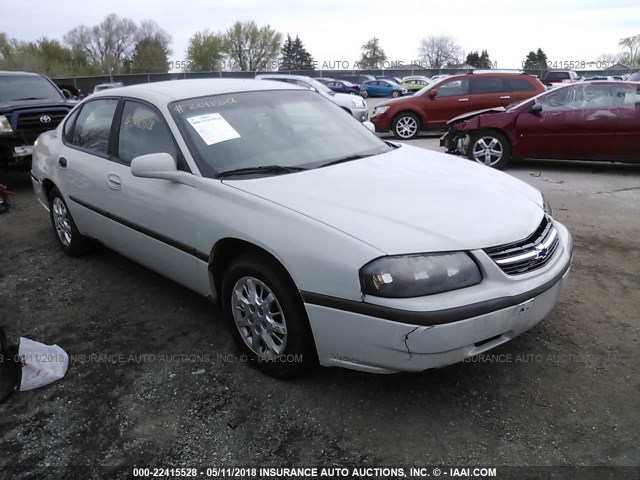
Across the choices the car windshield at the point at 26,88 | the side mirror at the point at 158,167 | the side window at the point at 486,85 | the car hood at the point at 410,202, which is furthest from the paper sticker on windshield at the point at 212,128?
the side window at the point at 486,85

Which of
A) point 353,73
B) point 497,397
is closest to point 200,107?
point 497,397

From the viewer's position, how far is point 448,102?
11.8 meters

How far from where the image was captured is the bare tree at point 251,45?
7000 cm

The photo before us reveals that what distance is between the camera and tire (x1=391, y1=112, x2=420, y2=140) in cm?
1207

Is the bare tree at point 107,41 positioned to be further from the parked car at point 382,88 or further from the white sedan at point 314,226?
the white sedan at point 314,226

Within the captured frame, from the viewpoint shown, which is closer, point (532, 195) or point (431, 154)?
point (532, 195)

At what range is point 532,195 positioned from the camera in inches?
121

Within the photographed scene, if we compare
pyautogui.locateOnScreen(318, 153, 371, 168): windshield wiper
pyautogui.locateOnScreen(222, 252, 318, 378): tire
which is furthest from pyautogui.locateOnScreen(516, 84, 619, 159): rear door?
pyautogui.locateOnScreen(222, 252, 318, 378): tire

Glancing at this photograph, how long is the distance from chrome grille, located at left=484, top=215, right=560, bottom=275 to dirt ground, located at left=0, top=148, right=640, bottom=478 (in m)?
0.67

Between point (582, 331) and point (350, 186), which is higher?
point (350, 186)

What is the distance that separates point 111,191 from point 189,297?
0.97 meters

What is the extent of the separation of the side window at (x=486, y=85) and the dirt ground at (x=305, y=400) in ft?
28.6

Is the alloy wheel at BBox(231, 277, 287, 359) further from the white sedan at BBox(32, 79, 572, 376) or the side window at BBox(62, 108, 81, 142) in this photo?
the side window at BBox(62, 108, 81, 142)

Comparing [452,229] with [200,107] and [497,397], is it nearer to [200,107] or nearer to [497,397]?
[497,397]
